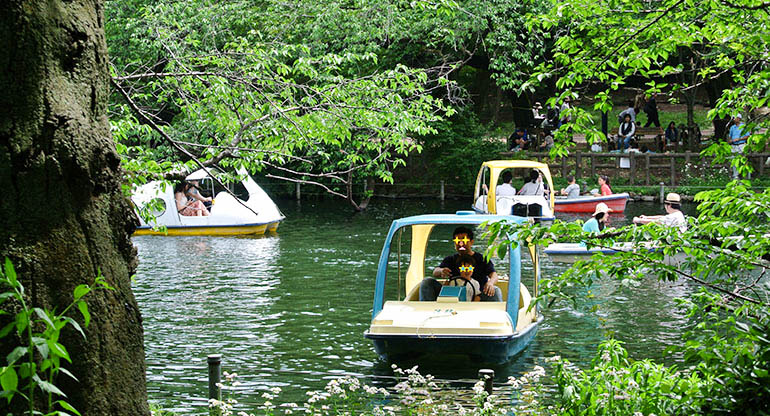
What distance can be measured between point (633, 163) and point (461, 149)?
261 inches

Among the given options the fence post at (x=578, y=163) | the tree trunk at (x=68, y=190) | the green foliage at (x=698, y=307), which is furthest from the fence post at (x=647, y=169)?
the tree trunk at (x=68, y=190)

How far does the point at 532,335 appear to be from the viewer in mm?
12773

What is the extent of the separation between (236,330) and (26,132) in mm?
10826

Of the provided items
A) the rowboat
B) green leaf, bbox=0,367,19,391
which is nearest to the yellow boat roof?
the rowboat

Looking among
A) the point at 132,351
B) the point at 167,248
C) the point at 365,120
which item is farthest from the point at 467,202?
the point at 132,351

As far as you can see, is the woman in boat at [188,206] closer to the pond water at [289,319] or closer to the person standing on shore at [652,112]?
the pond water at [289,319]

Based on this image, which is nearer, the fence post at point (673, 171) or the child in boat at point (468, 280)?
the child in boat at point (468, 280)

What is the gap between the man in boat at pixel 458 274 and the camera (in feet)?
41.8

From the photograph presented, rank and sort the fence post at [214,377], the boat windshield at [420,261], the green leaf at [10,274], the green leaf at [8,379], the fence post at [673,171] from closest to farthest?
the green leaf at [8,379] → the green leaf at [10,274] → the fence post at [214,377] → the boat windshield at [420,261] → the fence post at [673,171]

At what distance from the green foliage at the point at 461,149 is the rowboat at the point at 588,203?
257 inches

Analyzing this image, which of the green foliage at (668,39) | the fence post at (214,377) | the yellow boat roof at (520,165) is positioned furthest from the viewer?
the yellow boat roof at (520,165)

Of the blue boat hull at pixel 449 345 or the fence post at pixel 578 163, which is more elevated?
the fence post at pixel 578 163

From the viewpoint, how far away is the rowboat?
32250mm

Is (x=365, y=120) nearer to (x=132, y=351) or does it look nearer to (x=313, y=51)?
(x=132, y=351)
